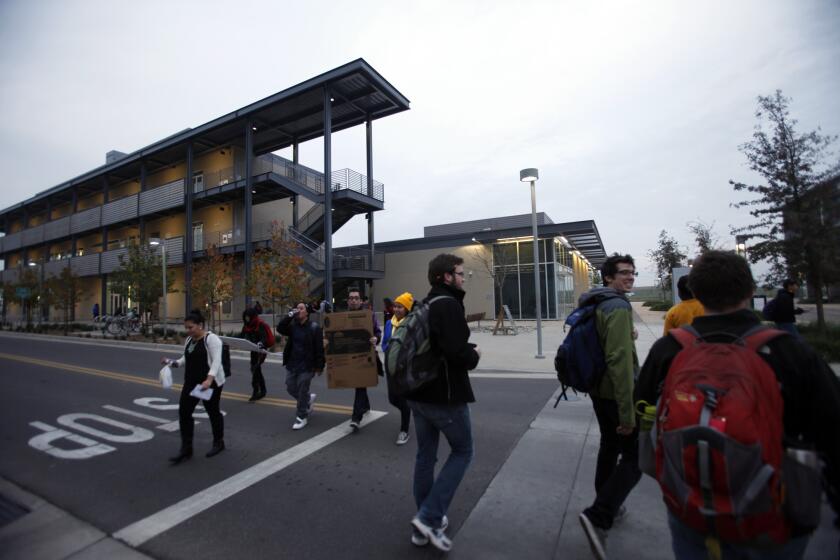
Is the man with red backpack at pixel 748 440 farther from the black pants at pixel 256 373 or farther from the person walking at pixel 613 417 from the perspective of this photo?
the black pants at pixel 256 373

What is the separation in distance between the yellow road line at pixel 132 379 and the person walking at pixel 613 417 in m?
4.46

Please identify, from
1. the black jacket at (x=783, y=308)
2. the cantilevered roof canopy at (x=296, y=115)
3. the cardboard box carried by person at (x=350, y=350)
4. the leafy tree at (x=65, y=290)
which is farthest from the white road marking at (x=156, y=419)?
the leafy tree at (x=65, y=290)

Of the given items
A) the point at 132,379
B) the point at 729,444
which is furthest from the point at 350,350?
the point at 132,379

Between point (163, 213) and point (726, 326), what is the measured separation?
3360 centimetres

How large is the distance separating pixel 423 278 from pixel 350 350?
23.5 meters

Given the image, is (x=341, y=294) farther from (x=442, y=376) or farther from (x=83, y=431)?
(x=442, y=376)

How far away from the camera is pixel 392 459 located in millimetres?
4555

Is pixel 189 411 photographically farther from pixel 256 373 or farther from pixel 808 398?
pixel 808 398

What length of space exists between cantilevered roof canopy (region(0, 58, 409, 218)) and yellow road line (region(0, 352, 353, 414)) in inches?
632

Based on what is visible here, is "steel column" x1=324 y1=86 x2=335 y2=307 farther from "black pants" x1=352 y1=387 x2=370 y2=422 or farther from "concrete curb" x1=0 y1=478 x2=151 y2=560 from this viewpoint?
"concrete curb" x1=0 y1=478 x2=151 y2=560

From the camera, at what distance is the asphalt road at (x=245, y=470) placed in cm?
314

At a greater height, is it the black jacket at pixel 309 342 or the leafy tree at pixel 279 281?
the leafy tree at pixel 279 281

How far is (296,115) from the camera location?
25.0m

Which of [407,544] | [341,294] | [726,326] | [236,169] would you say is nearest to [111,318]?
[236,169]
